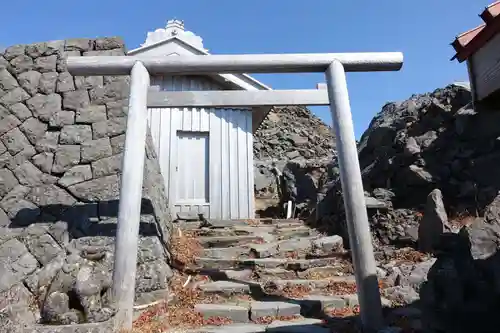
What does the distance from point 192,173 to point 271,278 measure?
4591 mm

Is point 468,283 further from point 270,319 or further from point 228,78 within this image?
point 228,78

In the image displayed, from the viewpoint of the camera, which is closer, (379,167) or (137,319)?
(137,319)

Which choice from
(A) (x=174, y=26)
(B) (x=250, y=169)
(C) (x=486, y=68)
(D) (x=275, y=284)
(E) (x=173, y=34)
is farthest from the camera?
(A) (x=174, y=26)

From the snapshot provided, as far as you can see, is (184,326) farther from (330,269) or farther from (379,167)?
(379,167)

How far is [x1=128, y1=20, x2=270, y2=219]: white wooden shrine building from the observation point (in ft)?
31.5

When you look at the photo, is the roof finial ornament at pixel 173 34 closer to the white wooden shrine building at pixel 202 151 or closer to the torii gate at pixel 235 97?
the white wooden shrine building at pixel 202 151

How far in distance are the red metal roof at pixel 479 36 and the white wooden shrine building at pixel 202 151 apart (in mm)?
8053

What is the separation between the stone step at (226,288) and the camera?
17.5ft

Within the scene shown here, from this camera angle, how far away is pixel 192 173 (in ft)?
31.9

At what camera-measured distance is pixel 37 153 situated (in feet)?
20.7

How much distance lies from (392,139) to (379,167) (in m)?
1.19

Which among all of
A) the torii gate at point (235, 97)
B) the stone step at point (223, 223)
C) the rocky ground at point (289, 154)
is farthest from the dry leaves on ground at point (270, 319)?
the rocky ground at point (289, 154)

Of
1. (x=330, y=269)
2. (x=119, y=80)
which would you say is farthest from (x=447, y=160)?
(x=119, y=80)

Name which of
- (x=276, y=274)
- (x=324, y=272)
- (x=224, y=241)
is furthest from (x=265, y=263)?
(x=224, y=241)
